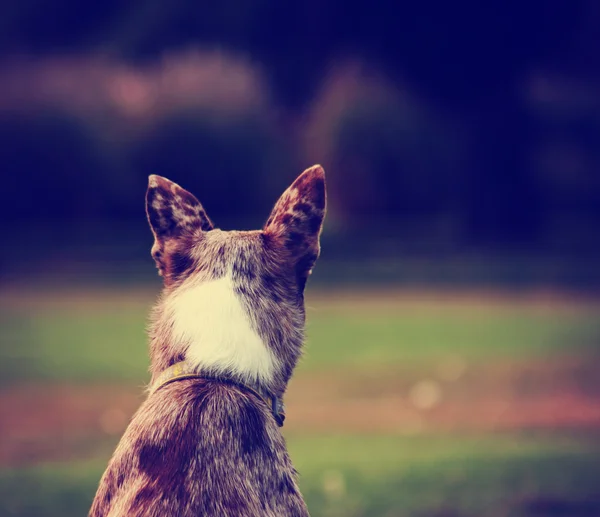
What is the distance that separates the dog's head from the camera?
114 inches

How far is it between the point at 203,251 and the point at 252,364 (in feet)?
1.57

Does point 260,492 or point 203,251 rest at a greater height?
point 203,251

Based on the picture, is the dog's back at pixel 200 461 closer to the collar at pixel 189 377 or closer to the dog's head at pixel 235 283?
the collar at pixel 189 377

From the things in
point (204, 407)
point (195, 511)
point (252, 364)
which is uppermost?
point (252, 364)


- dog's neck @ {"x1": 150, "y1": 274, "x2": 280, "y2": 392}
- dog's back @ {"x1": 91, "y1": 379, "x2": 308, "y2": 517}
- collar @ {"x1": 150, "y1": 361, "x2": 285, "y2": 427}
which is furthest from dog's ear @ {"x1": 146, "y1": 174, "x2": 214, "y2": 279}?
dog's back @ {"x1": 91, "y1": 379, "x2": 308, "y2": 517}

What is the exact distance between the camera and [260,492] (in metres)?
2.73

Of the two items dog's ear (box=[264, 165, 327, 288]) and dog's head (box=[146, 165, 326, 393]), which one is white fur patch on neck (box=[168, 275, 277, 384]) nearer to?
dog's head (box=[146, 165, 326, 393])

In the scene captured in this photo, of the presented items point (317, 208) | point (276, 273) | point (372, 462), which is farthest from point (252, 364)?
point (372, 462)

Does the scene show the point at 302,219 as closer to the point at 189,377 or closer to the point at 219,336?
the point at 219,336

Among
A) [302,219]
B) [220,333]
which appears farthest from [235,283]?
[302,219]

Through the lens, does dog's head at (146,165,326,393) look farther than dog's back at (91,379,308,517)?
Yes

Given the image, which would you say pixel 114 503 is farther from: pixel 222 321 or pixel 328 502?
pixel 328 502

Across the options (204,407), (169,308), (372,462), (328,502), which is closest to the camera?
(204,407)

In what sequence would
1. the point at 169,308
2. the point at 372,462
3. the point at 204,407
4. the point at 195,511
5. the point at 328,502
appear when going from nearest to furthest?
the point at 195,511 < the point at 204,407 < the point at 169,308 < the point at 328,502 < the point at 372,462
